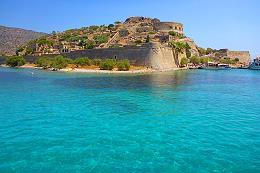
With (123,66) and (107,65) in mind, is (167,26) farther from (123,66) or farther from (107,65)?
(107,65)

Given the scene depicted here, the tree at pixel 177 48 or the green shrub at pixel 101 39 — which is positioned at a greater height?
the green shrub at pixel 101 39

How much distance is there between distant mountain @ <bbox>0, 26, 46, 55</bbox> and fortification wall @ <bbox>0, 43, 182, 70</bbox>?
58.1m

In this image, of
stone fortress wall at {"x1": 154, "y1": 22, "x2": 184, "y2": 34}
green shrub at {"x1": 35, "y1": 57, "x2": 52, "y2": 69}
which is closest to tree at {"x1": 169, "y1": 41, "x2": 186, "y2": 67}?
stone fortress wall at {"x1": 154, "y1": 22, "x2": 184, "y2": 34}

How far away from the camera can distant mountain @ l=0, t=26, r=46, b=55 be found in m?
107

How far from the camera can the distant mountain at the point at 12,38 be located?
350 feet

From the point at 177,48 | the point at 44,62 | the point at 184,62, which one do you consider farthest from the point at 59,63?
the point at 184,62

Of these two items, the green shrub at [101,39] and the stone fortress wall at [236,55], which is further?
the stone fortress wall at [236,55]

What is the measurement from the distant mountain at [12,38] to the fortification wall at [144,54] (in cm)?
5813

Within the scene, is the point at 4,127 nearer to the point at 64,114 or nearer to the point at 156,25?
the point at 64,114

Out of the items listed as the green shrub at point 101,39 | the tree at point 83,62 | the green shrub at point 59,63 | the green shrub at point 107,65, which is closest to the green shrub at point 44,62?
the green shrub at point 59,63

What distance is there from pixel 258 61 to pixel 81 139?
68010 mm

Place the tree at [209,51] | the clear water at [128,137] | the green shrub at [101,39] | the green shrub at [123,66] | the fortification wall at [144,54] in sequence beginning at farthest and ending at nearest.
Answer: the tree at [209,51]
the green shrub at [101,39]
the fortification wall at [144,54]
the green shrub at [123,66]
the clear water at [128,137]

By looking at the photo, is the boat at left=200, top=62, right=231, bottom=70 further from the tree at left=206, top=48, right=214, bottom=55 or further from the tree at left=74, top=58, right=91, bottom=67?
the tree at left=74, top=58, right=91, bottom=67

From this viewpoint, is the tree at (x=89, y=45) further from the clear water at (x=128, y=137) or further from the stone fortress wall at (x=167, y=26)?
the clear water at (x=128, y=137)
